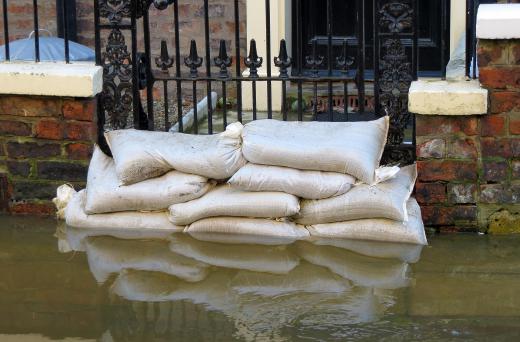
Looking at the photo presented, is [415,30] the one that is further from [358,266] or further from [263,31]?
[263,31]

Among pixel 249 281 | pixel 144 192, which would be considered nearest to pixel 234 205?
pixel 144 192

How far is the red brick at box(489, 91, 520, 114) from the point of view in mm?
5363

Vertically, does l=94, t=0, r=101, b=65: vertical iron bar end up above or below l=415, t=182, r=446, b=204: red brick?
above

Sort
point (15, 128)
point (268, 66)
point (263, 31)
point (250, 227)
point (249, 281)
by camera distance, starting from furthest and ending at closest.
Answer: point (263, 31), point (15, 128), point (268, 66), point (250, 227), point (249, 281)

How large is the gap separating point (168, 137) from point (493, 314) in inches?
81.8

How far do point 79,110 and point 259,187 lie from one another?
1.20 meters

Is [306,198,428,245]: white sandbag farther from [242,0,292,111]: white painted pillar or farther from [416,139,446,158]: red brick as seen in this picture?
[242,0,292,111]: white painted pillar

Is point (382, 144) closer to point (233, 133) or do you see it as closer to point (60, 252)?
point (233, 133)

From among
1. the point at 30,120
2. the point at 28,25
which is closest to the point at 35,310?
the point at 30,120

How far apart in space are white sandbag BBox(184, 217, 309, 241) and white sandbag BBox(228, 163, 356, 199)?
0.57 feet

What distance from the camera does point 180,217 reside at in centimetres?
547

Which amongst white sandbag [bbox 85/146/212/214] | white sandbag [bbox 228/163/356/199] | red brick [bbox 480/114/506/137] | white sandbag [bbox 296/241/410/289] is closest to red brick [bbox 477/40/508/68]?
red brick [bbox 480/114/506/137]

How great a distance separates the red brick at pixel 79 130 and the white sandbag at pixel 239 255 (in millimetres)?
859

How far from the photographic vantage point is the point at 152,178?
557 centimetres
